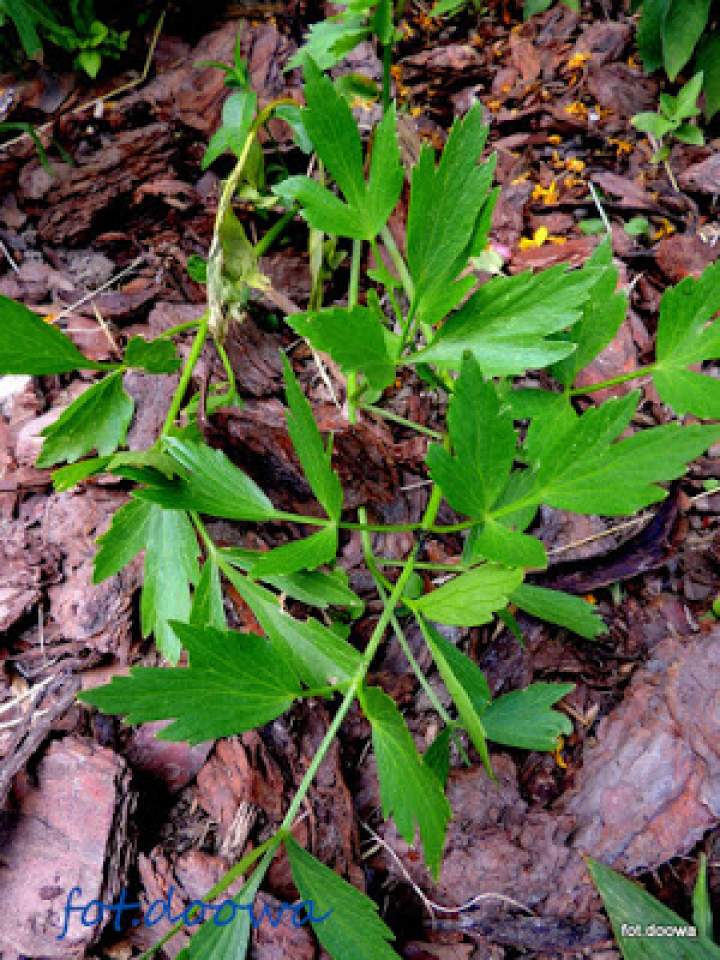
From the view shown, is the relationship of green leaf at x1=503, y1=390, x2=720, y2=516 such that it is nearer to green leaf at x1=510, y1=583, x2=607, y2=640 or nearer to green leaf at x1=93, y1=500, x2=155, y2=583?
green leaf at x1=510, y1=583, x2=607, y2=640

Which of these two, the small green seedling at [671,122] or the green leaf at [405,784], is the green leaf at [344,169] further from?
the small green seedling at [671,122]

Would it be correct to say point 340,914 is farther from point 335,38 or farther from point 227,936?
point 335,38

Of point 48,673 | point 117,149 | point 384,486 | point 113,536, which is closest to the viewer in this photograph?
point 113,536

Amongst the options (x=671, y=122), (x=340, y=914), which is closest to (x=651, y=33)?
(x=671, y=122)

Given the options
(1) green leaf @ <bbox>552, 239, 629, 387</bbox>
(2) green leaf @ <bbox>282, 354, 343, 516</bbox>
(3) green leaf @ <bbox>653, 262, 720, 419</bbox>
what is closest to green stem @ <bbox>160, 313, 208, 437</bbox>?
(2) green leaf @ <bbox>282, 354, 343, 516</bbox>

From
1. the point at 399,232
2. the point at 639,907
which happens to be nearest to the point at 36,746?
the point at 639,907

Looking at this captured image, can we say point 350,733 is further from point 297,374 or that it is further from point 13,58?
point 13,58

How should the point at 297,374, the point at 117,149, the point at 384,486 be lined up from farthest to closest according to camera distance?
the point at 117,149 → the point at 297,374 → the point at 384,486

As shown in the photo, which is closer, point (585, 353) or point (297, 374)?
point (585, 353)
